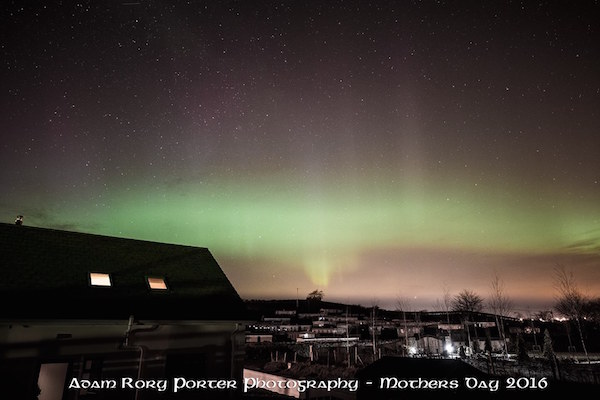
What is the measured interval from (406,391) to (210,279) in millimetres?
10058

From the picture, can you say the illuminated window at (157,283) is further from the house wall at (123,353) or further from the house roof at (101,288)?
the house wall at (123,353)

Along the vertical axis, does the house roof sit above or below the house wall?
above

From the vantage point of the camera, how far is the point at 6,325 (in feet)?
32.9

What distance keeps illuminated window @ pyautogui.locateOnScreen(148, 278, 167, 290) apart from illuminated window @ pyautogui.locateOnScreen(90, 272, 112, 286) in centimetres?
158

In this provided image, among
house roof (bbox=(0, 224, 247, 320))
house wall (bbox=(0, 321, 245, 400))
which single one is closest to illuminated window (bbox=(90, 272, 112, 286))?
house roof (bbox=(0, 224, 247, 320))

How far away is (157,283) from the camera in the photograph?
46.8 ft

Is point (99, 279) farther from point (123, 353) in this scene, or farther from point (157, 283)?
point (123, 353)

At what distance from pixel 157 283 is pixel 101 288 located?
2.22 metres

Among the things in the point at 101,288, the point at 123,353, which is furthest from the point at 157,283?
the point at 123,353

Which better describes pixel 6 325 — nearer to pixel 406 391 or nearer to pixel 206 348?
pixel 206 348

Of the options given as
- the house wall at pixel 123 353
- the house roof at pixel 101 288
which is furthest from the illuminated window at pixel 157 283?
the house wall at pixel 123 353

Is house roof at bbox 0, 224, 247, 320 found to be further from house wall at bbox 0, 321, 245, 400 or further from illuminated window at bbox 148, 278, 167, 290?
house wall at bbox 0, 321, 245, 400

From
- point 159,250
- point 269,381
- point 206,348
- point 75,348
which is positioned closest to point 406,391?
point 206,348

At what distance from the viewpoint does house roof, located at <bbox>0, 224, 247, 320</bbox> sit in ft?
36.5
